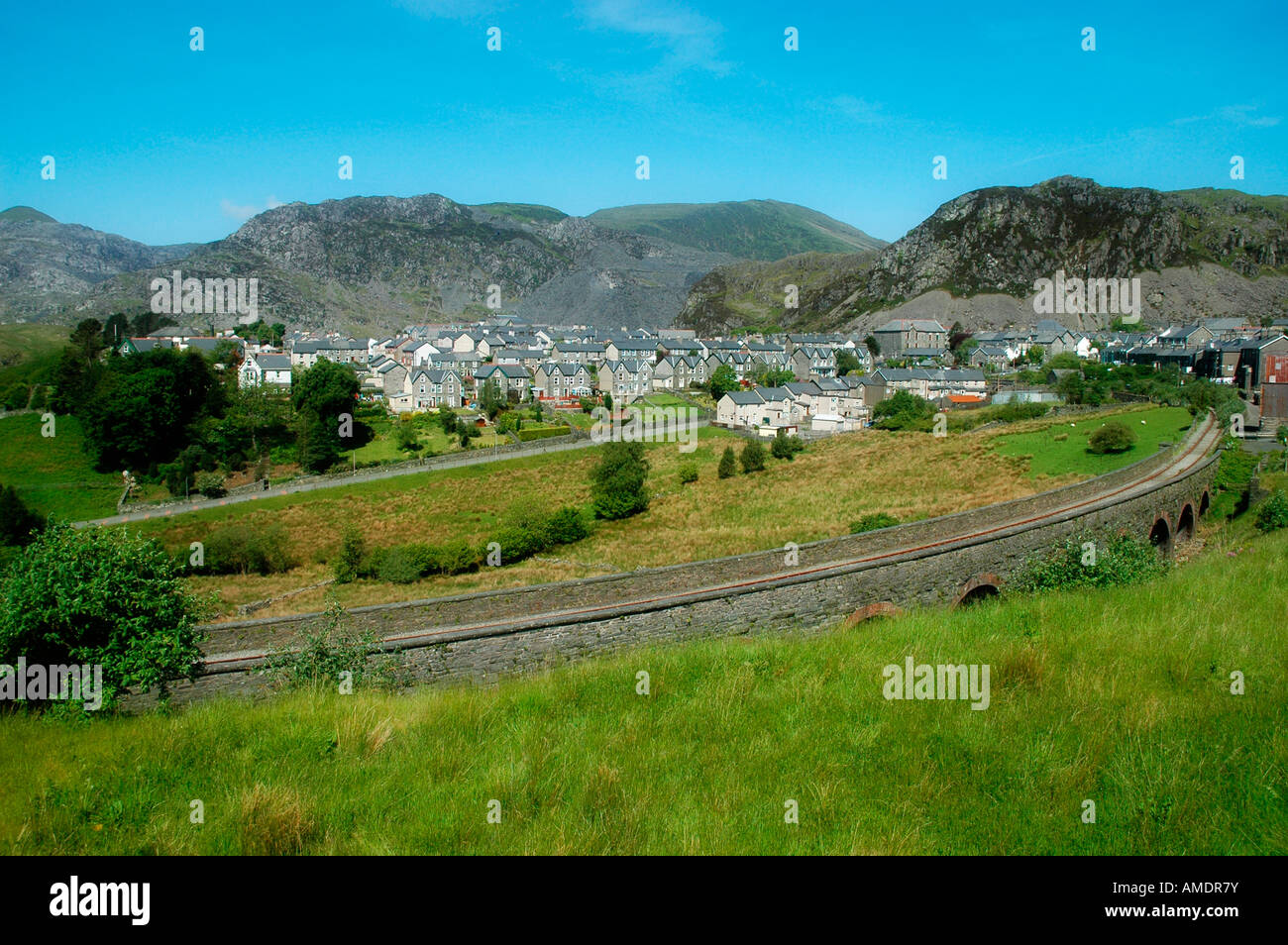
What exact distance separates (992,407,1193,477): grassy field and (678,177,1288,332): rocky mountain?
103382 millimetres

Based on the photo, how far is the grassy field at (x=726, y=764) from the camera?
14.9 feet

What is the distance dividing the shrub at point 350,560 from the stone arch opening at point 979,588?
23.0 meters

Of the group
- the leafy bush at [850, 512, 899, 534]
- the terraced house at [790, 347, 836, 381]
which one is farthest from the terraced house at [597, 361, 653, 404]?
the leafy bush at [850, 512, 899, 534]

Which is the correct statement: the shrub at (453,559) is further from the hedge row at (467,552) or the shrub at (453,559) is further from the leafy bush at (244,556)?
the leafy bush at (244,556)

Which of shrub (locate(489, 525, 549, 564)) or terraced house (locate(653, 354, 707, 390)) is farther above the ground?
terraced house (locate(653, 354, 707, 390))

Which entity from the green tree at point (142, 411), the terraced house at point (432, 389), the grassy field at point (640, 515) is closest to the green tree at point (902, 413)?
the grassy field at point (640, 515)

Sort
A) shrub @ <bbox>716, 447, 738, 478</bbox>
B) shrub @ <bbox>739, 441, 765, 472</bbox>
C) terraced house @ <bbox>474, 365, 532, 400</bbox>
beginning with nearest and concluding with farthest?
shrub @ <bbox>716, 447, 738, 478</bbox>, shrub @ <bbox>739, 441, 765, 472</bbox>, terraced house @ <bbox>474, 365, 532, 400</bbox>

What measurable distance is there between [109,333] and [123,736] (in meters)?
113

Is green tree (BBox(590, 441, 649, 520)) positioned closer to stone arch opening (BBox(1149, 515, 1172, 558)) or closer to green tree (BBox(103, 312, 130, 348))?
stone arch opening (BBox(1149, 515, 1172, 558))

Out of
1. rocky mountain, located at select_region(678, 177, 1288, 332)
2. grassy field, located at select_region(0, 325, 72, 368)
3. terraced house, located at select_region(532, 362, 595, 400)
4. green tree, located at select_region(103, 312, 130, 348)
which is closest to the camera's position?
terraced house, located at select_region(532, 362, 595, 400)

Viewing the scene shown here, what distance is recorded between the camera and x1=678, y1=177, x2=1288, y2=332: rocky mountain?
13300cm

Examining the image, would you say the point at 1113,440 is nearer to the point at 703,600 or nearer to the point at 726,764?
the point at 703,600
